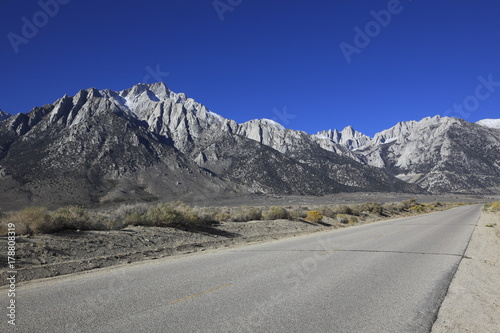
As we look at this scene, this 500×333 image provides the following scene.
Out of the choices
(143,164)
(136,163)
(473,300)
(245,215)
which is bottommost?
(473,300)

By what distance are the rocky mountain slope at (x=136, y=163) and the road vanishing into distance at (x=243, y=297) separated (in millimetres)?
84206

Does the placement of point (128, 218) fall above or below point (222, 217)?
above

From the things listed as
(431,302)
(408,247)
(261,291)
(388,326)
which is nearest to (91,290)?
(261,291)

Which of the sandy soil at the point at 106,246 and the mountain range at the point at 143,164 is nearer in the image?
the sandy soil at the point at 106,246

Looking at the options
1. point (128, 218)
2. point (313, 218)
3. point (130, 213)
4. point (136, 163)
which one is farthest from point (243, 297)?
point (136, 163)

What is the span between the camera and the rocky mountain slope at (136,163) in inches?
3688

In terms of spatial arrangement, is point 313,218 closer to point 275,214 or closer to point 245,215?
point 275,214

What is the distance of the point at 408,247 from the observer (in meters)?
13.5

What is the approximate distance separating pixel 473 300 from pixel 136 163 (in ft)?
398

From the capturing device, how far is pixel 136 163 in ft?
390

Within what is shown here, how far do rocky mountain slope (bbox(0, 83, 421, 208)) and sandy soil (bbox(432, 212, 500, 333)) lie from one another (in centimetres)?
8819

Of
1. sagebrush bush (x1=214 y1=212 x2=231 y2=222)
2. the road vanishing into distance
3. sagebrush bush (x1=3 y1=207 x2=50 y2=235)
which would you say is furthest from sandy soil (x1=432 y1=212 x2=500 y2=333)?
sagebrush bush (x1=214 y1=212 x2=231 y2=222)

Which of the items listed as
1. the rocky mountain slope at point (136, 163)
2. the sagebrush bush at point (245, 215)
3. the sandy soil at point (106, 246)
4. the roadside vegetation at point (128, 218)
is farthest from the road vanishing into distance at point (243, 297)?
the rocky mountain slope at point (136, 163)

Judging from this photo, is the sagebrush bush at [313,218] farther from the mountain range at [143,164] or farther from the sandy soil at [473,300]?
the mountain range at [143,164]
